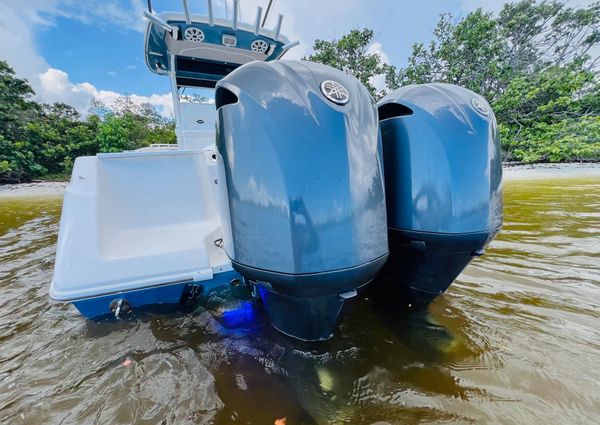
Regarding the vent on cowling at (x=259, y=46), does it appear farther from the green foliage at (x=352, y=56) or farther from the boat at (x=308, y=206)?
the green foliage at (x=352, y=56)

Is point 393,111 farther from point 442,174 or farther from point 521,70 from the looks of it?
point 521,70

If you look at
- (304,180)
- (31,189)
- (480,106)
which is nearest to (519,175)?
(480,106)

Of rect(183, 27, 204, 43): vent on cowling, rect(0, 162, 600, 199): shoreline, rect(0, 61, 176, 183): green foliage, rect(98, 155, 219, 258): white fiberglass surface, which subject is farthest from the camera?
rect(0, 61, 176, 183): green foliage

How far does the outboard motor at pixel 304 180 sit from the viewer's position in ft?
2.41

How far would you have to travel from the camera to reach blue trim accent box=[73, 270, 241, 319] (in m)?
1.10

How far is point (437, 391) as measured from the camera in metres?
0.89

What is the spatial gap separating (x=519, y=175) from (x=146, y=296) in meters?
14.1

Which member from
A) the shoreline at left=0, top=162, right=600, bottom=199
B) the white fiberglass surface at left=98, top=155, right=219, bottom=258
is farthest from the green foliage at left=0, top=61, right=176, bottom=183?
the white fiberglass surface at left=98, top=155, right=219, bottom=258

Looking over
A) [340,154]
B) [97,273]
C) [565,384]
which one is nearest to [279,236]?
[340,154]

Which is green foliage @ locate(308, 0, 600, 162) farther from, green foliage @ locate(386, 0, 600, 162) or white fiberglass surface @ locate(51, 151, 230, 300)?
white fiberglass surface @ locate(51, 151, 230, 300)

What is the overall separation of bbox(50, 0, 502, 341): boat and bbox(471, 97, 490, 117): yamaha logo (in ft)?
0.03

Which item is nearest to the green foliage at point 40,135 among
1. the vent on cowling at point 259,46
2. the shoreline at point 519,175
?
the shoreline at point 519,175

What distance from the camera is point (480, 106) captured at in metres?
0.99

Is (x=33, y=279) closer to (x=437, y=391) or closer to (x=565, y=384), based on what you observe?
(x=437, y=391)
